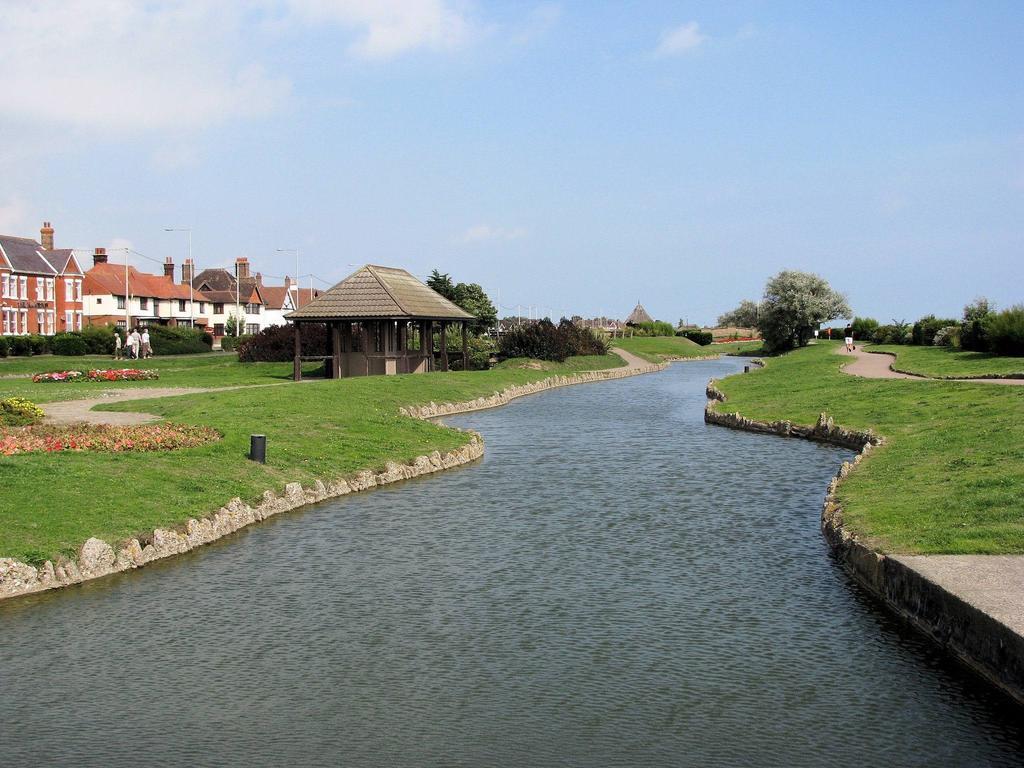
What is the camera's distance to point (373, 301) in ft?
188

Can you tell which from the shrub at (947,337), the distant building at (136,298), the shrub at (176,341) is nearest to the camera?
the shrub at (947,337)

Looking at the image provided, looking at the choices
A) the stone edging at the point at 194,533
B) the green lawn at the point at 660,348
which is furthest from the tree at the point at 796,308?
the stone edging at the point at 194,533

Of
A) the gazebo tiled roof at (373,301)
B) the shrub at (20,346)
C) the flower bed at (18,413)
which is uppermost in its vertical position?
the gazebo tiled roof at (373,301)

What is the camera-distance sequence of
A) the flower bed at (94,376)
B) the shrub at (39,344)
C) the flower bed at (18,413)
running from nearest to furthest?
the flower bed at (18,413) → the flower bed at (94,376) → the shrub at (39,344)

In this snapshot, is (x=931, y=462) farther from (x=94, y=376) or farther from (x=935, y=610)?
(x=94, y=376)

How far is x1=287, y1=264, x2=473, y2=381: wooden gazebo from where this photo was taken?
56.6 metres

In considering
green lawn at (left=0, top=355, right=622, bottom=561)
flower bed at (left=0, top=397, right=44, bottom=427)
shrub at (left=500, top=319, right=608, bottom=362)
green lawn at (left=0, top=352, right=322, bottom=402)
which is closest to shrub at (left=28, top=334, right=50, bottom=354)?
green lawn at (left=0, top=352, right=322, bottom=402)

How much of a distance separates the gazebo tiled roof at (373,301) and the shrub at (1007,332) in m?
29.1

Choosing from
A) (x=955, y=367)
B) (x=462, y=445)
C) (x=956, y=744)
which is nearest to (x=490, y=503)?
(x=462, y=445)

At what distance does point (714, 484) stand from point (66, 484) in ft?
51.6

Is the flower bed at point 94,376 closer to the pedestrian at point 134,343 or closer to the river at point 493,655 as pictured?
the pedestrian at point 134,343

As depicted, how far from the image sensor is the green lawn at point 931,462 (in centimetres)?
1764

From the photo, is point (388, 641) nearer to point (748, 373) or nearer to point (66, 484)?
point (66, 484)

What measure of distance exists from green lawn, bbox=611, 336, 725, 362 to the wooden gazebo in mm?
47613
